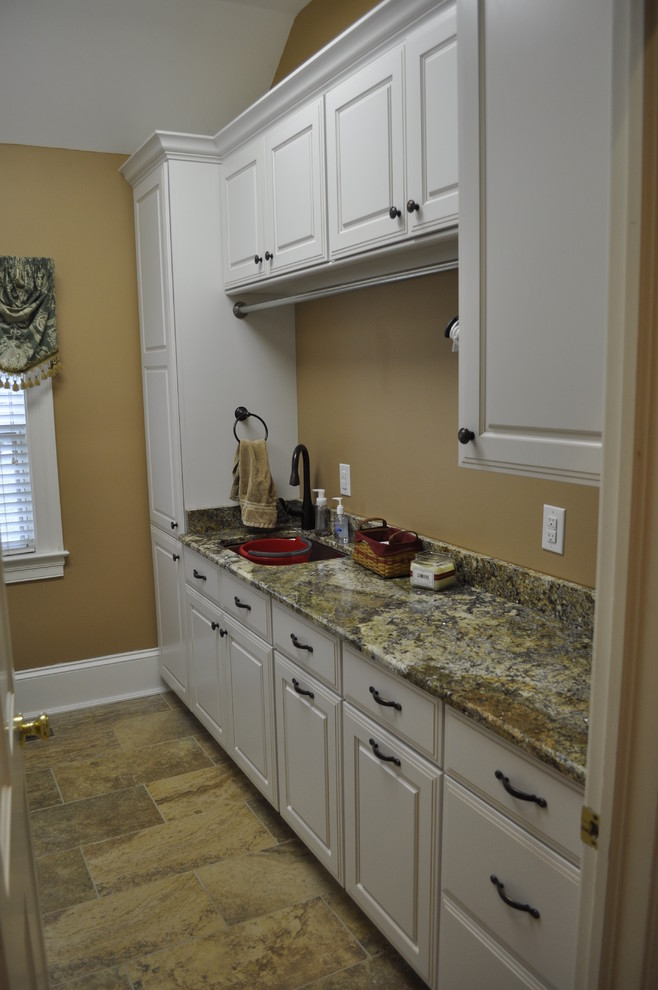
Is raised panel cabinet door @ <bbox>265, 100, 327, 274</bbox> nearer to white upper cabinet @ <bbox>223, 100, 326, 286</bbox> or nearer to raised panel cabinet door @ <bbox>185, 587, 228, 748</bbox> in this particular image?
white upper cabinet @ <bbox>223, 100, 326, 286</bbox>

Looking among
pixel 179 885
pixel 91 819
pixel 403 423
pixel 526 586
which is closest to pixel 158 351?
pixel 403 423

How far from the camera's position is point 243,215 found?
3.14 metres

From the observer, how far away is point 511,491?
90.9 inches

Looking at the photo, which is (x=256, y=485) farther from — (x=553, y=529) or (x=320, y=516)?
(x=553, y=529)

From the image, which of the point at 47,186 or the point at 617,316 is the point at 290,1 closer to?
the point at 47,186

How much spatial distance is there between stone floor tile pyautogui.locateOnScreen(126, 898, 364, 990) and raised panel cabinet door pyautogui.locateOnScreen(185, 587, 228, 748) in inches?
35.7

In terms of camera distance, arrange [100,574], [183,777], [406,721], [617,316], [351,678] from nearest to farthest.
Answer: [617,316] < [406,721] < [351,678] < [183,777] < [100,574]

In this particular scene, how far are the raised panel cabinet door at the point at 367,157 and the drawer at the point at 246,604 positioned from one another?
1.17 m

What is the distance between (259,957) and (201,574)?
1465 millimetres

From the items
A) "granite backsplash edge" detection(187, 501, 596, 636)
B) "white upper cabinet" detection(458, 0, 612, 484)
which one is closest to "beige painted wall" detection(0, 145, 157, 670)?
"granite backsplash edge" detection(187, 501, 596, 636)

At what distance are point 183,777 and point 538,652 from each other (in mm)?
1842

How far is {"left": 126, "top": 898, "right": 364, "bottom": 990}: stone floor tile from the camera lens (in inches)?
82.7

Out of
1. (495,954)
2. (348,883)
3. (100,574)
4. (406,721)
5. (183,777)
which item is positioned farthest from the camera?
(100,574)

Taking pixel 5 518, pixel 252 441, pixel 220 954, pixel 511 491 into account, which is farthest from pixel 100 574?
pixel 511 491
